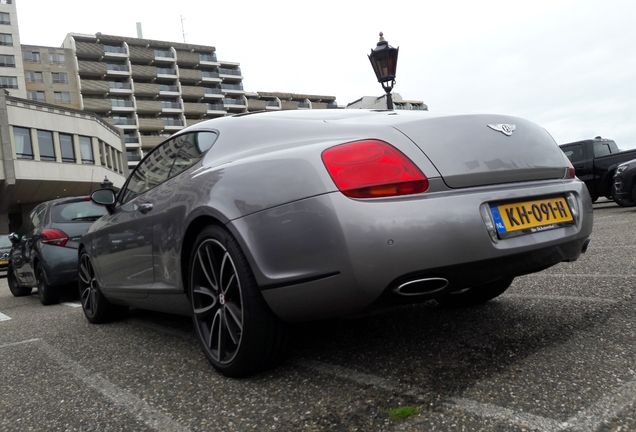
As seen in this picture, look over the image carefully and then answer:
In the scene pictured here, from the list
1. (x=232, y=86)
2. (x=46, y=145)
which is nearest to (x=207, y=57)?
(x=232, y=86)

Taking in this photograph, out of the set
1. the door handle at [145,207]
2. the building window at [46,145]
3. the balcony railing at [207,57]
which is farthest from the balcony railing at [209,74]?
the door handle at [145,207]

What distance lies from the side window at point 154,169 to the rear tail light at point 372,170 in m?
1.46

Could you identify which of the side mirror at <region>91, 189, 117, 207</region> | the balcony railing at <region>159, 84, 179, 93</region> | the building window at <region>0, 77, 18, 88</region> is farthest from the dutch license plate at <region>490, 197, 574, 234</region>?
the balcony railing at <region>159, 84, 179, 93</region>

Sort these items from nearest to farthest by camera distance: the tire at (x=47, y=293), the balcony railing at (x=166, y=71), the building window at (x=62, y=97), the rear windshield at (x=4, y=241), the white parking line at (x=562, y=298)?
the white parking line at (x=562, y=298) < the tire at (x=47, y=293) < the rear windshield at (x=4, y=241) < the building window at (x=62, y=97) < the balcony railing at (x=166, y=71)

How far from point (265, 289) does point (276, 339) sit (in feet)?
0.93

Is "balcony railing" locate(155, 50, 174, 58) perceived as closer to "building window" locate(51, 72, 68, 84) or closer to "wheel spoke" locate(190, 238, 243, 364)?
"building window" locate(51, 72, 68, 84)

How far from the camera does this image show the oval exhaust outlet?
2.05 meters

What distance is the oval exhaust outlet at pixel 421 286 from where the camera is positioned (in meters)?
2.05

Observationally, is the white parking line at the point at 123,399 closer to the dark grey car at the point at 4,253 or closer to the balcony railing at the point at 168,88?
the dark grey car at the point at 4,253

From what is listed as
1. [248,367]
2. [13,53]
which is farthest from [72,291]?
[13,53]

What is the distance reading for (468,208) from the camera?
2.12 meters

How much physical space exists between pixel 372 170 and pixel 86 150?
125 ft

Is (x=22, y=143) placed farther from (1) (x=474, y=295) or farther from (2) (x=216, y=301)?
(1) (x=474, y=295)

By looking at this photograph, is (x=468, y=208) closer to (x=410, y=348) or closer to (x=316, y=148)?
(x=316, y=148)
